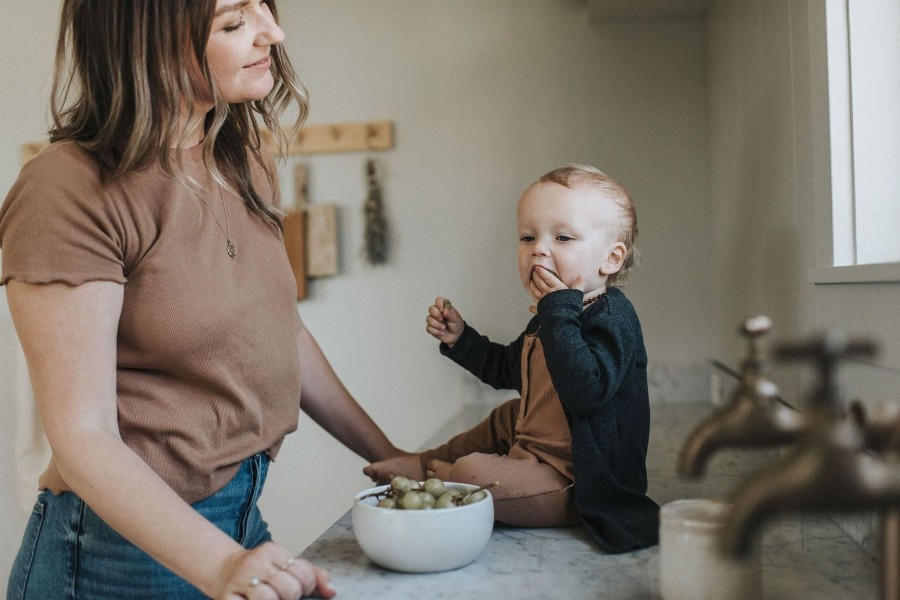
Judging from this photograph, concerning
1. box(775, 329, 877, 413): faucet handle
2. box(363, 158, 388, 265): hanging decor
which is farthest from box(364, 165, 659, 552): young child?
box(363, 158, 388, 265): hanging decor

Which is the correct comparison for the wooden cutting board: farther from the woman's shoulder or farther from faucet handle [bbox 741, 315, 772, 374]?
faucet handle [bbox 741, 315, 772, 374]

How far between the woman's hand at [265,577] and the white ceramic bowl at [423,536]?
0.34 ft

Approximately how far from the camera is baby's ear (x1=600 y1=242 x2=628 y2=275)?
3.54ft

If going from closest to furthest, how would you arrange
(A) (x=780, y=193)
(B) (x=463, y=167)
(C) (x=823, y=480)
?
(C) (x=823, y=480), (A) (x=780, y=193), (B) (x=463, y=167)

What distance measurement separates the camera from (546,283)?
1008 mm

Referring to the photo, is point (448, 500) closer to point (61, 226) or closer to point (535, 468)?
point (535, 468)

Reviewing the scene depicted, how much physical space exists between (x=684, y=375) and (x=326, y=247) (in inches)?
44.0

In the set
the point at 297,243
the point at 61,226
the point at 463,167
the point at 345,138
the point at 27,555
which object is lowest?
the point at 27,555

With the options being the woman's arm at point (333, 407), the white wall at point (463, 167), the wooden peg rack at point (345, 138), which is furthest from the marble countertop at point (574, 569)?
the wooden peg rack at point (345, 138)

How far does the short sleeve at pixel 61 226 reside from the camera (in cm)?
80

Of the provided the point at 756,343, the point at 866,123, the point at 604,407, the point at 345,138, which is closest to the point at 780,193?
the point at 866,123

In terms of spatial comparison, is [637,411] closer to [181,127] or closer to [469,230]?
[181,127]

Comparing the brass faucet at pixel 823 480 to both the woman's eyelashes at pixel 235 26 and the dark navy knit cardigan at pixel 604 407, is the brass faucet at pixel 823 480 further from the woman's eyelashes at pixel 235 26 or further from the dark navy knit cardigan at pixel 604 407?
the woman's eyelashes at pixel 235 26

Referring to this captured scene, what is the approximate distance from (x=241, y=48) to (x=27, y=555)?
0.67 metres
